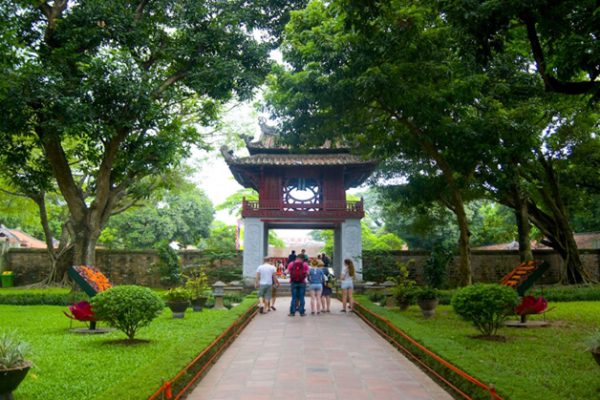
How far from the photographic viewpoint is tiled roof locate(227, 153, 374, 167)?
20922 mm

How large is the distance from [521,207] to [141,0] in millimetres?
15261

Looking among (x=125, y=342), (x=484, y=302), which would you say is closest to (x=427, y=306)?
(x=484, y=302)

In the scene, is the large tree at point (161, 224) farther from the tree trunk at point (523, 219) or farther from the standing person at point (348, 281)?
the standing person at point (348, 281)

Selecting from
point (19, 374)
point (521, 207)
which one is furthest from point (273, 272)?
point (521, 207)

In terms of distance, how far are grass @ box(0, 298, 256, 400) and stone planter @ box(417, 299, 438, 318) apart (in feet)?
13.0

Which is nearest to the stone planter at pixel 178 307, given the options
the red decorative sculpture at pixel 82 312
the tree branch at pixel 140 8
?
the red decorative sculpture at pixel 82 312

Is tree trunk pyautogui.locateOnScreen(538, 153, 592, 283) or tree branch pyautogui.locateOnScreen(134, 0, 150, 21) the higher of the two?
tree branch pyautogui.locateOnScreen(134, 0, 150, 21)

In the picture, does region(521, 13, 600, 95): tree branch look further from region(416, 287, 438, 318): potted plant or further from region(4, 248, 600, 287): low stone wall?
region(4, 248, 600, 287): low stone wall

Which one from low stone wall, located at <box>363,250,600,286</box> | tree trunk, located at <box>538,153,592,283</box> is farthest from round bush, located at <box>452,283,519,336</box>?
low stone wall, located at <box>363,250,600,286</box>

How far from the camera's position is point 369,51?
11.3m

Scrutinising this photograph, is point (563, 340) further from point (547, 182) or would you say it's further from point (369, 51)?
point (547, 182)

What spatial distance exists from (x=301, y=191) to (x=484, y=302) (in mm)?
14885

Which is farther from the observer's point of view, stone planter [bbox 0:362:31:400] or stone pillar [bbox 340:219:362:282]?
stone pillar [bbox 340:219:362:282]

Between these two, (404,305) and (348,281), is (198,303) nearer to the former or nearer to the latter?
(348,281)
